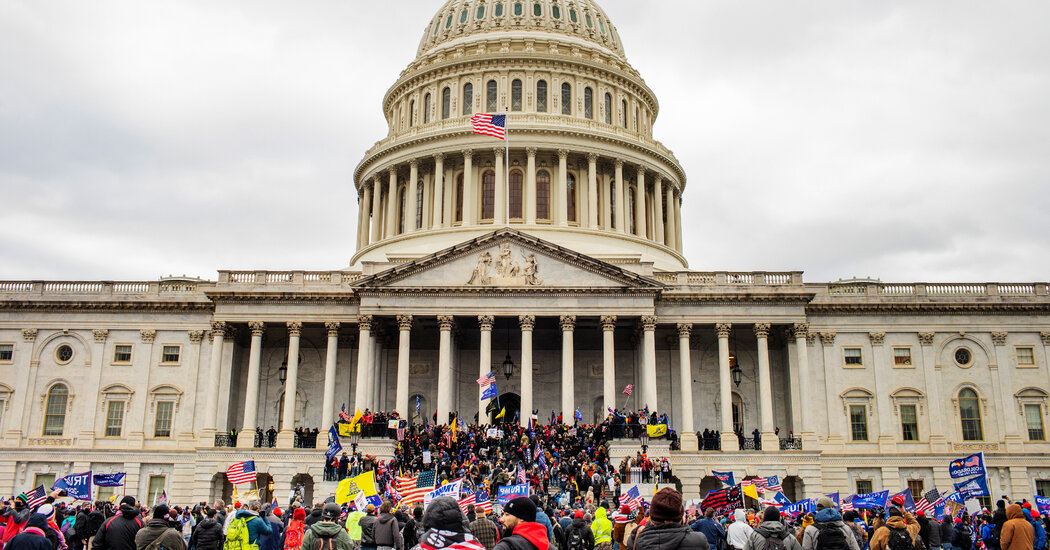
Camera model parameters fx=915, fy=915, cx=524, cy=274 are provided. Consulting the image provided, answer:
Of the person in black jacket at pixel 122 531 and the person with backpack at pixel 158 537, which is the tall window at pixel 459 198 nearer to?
the person in black jacket at pixel 122 531

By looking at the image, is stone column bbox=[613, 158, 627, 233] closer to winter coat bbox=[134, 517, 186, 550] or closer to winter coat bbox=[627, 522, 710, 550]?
winter coat bbox=[134, 517, 186, 550]

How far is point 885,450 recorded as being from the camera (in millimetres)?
47125

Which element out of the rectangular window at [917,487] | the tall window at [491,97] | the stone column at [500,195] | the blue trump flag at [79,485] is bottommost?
the rectangular window at [917,487]

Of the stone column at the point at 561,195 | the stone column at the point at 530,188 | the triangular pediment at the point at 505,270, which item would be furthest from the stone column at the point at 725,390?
the stone column at the point at 530,188

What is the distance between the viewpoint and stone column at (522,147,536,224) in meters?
58.3

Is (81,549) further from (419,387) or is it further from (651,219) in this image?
(651,219)

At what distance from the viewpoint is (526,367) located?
4419cm

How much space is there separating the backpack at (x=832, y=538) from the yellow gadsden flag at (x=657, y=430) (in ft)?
93.9

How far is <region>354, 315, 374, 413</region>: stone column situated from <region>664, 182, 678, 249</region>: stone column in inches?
1045

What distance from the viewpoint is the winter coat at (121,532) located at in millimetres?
12906

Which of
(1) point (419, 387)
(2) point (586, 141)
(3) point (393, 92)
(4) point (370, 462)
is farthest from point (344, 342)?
(3) point (393, 92)

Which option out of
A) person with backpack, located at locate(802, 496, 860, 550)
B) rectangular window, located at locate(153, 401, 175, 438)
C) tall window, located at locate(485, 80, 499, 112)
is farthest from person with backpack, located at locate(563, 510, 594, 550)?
tall window, located at locate(485, 80, 499, 112)

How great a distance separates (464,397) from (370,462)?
1426 cm

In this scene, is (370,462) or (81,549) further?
(370,462)
